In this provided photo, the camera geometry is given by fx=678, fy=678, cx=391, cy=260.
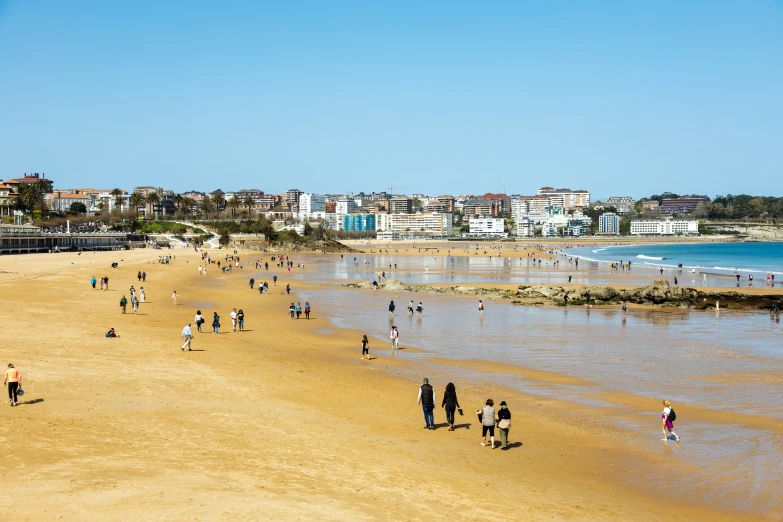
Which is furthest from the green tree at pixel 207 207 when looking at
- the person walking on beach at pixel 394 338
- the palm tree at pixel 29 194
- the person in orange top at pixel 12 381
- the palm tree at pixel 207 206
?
the person in orange top at pixel 12 381

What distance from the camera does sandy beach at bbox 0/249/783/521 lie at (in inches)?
375

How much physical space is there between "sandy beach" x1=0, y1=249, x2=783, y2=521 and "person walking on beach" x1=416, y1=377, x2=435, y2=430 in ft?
1.09

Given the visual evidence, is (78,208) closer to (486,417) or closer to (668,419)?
(486,417)

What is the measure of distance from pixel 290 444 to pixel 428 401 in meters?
3.19

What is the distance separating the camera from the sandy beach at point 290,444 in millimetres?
9516

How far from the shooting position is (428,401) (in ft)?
46.7

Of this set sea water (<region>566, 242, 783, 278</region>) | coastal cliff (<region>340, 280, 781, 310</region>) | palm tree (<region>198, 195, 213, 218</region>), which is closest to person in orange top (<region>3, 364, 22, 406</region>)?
coastal cliff (<region>340, 280, 781, 310</region>)

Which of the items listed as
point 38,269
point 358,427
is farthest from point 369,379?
point 38,269

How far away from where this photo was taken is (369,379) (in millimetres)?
19891

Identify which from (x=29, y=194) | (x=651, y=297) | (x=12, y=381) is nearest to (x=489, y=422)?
(x=12, y=381)

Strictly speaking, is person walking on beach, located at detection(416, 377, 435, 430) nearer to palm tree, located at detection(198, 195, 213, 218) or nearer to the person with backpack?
the person with backpack

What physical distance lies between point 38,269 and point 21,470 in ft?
166

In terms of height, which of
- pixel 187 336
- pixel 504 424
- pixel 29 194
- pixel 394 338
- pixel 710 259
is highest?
pixel 29 194

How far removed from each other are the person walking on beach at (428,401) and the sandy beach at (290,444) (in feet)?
1.09
